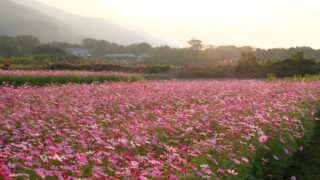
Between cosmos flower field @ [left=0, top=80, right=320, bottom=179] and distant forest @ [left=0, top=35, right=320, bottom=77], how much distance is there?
2169cm

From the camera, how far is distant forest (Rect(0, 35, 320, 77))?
33156mm

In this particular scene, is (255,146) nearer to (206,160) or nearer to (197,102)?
(206,160)

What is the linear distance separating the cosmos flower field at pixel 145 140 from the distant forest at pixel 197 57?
21.7m

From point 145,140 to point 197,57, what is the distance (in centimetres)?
6164

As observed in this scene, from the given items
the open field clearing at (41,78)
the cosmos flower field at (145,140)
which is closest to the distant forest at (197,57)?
the open field clearing at (41,78)

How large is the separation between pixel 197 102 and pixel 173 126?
460 cm

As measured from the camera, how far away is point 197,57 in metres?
67.6

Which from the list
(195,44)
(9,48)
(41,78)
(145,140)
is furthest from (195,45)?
A: (145,140)

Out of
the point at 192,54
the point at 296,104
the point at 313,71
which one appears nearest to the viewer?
the point at 296,104

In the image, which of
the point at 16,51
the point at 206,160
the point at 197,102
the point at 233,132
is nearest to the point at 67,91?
the point at 197,102

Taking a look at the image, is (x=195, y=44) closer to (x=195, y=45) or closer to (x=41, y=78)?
(x=195, y=45)

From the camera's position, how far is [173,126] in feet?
26.1

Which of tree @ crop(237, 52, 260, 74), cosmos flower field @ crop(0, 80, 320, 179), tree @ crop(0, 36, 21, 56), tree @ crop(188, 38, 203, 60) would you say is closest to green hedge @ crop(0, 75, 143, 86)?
cosmos flower field @ crop(0, 80, 320, 179)

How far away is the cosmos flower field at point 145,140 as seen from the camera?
509 cm
